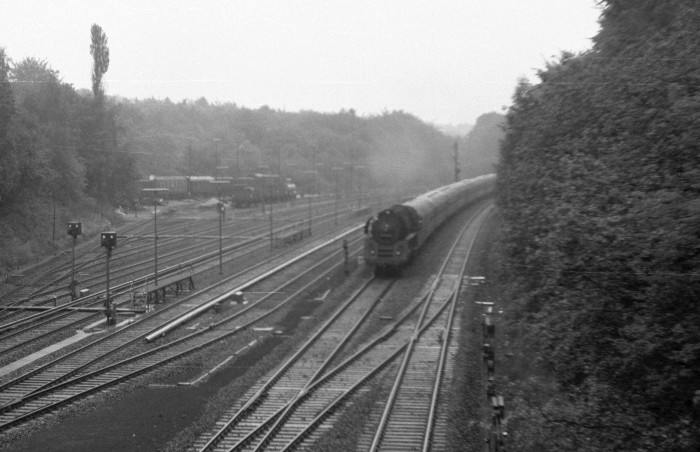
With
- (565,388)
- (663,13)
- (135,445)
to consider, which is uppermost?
(663,13)

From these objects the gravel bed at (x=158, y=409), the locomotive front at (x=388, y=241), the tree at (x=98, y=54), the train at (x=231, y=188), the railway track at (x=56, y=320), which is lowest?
the gravel bed at (x=158, y=409)

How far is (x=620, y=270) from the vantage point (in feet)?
26.2

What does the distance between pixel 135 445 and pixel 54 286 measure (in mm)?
14493

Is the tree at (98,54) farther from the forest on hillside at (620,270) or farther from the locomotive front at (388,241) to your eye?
the forest on hillside at (620,270)

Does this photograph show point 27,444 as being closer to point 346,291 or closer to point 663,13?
point 346,291

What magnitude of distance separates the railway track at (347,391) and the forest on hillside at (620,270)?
148cm

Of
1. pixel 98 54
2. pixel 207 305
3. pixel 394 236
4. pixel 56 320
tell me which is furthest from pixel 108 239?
pixel 98 54

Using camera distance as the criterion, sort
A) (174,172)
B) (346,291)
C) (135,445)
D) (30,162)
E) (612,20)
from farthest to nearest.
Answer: (174,172) < (30,162) < (346,291) < (612,20) < (135,445)

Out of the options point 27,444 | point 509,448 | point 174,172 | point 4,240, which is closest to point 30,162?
point 4,240

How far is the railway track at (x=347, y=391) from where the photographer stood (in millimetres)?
9375

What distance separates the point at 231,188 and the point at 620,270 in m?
45.5

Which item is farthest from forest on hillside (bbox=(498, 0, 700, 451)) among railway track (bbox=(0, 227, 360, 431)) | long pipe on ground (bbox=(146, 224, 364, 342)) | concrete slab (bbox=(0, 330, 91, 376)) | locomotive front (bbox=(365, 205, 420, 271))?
concrete slab (bbox=(0, 330, 91, 376))

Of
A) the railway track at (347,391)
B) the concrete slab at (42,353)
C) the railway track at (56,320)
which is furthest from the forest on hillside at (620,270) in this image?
the railway track at (56,320)

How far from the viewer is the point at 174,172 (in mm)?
42719
